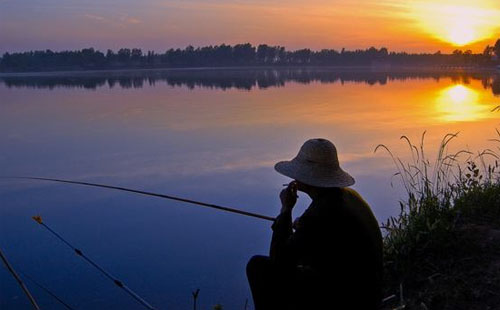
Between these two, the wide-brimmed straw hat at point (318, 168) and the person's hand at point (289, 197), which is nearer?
the wide-brimmed straw hat at point (318, 168)

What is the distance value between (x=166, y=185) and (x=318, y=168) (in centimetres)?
443

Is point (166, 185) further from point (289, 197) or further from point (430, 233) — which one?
point (289, 197)

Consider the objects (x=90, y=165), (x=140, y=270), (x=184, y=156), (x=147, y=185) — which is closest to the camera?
(x=140, y=270)

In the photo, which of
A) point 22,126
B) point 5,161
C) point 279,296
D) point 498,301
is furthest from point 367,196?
point 22,126

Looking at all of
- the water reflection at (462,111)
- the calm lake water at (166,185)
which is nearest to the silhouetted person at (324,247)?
the calm lake water at (166,185)

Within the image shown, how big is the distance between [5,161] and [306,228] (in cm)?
706

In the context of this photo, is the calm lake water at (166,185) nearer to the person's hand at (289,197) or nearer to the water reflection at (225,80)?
the person's hand at (289,197)

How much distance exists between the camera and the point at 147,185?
6.20 m

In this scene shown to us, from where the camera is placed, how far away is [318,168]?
78.0 inches

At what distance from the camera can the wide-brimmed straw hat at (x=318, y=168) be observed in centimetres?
194

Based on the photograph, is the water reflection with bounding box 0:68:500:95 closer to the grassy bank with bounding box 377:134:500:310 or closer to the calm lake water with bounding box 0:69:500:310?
the calm lake water with bounding box 0:69:500:310

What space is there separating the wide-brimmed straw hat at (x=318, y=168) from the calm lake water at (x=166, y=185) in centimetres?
176

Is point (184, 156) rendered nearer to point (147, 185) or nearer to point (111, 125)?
point (147, 185)

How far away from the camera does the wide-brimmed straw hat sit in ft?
6.35
